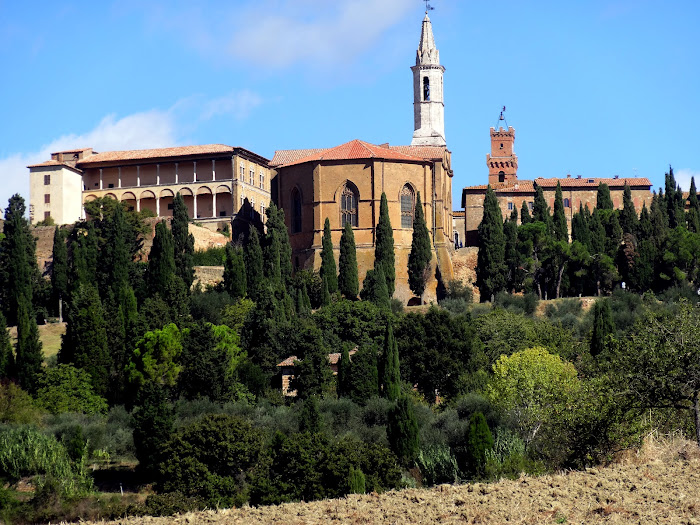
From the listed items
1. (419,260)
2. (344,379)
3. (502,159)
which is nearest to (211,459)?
(344,379)

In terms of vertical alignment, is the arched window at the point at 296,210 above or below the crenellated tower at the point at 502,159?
below

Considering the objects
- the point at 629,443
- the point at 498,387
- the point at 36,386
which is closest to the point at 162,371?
the point at 36,386

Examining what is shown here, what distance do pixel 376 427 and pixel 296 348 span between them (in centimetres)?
824

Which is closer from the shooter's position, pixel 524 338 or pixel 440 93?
pixel 524 338

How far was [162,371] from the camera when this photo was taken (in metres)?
45.7

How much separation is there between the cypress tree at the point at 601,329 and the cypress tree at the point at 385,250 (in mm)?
13360

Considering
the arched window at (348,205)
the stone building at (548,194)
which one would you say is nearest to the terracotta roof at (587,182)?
the stone building at (548,194)

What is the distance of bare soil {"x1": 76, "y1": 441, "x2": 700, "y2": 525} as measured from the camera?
18469 millimetres

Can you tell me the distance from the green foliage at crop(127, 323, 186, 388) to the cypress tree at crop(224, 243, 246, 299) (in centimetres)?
1132

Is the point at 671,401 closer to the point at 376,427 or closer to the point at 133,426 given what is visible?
the point at 376,427

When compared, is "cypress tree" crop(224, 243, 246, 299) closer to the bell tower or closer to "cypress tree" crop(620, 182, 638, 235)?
"cypress tree" crop(620, 182, 638, 235)

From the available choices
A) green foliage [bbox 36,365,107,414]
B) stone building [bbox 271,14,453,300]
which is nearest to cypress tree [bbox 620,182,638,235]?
stone building [bbox 271,14,453,300]

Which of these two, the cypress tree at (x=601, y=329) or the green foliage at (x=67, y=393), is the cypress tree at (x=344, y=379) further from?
the cypress tree at (x=601, y=329)

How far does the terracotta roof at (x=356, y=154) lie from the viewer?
230 feet
